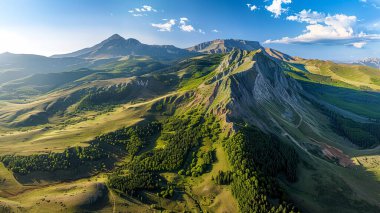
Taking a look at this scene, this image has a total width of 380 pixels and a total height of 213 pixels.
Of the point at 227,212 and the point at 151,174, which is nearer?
the point at 227,212

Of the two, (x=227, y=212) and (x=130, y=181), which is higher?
(x=130, y=181)

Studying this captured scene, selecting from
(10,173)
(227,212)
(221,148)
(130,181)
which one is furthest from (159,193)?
(10,173)

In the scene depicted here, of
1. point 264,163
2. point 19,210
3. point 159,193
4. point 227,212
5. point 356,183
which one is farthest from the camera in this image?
point 356,183

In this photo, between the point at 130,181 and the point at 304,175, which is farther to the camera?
the point at 304,175

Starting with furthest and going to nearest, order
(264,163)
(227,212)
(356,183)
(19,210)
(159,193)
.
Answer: (356,183)
(264,163)
(159,193)
(227,212)
(19,210)

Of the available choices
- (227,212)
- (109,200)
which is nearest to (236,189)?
(227,212)

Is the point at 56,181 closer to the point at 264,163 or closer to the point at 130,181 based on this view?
the point at 130,181

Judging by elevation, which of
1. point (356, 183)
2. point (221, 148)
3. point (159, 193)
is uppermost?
point (221, 148)

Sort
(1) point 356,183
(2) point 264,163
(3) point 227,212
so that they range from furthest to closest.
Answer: (1) point 356,183 → (2) point 264,163 → (3) point 227,212

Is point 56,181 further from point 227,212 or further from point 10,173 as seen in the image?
point 227,212
